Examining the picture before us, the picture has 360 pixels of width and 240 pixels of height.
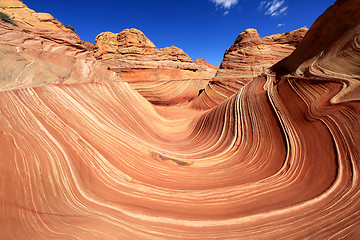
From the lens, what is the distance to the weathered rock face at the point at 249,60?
9.33 meters

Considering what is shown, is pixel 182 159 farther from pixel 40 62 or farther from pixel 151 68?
pixel 151 68

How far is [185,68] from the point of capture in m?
14.2

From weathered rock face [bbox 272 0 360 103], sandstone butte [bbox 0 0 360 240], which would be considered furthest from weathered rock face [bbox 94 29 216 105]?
weathered rock face [bbox 272 0 360 103]

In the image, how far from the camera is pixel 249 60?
395 inches

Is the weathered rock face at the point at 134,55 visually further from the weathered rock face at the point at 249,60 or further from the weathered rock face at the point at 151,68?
the weathered rock face at the point at 249,60

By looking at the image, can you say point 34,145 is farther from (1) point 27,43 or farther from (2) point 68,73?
(1) point 27,43

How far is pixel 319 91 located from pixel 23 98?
16.7ft

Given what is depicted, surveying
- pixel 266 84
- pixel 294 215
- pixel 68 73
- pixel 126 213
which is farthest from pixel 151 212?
pixel 266 84

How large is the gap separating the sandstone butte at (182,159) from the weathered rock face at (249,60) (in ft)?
15.3

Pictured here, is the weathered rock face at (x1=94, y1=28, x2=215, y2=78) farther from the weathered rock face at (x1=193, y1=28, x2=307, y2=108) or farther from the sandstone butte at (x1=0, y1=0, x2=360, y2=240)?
the sandstone butte at (x1=0, y1=0, x2=360, y2=240)

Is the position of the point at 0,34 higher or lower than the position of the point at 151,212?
higher

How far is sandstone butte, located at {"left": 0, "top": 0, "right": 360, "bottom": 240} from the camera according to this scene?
58.7 inches

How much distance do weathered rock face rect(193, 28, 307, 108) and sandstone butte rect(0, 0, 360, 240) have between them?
4.66 m

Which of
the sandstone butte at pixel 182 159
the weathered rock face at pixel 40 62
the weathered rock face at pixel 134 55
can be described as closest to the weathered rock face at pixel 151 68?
the weathered rock face at pixel 134 55
